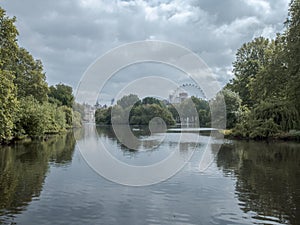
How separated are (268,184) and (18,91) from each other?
114ft

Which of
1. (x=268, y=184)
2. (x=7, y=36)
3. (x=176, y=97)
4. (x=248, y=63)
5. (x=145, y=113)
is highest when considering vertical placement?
(x=248, y=63)

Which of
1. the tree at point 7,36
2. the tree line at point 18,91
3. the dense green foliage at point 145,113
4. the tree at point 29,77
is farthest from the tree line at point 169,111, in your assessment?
the tree at point 7,36

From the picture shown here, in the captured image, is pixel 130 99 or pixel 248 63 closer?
pixel 130 99

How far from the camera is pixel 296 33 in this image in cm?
3100

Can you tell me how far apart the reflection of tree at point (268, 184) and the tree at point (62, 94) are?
253 feet

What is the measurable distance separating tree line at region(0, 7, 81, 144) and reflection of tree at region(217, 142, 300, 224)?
44.8 feet

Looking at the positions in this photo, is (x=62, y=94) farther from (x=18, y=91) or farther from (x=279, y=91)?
(x=279, y=91)

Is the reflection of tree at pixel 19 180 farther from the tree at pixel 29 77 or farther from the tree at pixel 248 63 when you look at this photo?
the tree at pixel 248 63

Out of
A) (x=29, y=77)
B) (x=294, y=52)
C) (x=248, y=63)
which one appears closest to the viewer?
(x=294, y=52)

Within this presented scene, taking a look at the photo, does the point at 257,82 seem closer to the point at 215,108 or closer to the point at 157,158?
the point at 215,108

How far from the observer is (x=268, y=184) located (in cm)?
1345

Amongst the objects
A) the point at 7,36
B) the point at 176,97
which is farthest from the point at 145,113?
the point at 7,36

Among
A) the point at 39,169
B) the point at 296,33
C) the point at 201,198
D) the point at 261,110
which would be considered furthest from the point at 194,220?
the point at 261,110

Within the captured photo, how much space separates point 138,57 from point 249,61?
137 feet
